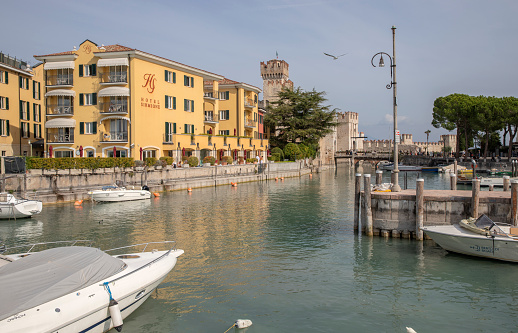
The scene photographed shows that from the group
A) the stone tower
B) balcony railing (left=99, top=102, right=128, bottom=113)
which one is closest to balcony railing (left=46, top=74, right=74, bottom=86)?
balcony railing (left=99, top=102, right=128, bottom=113)

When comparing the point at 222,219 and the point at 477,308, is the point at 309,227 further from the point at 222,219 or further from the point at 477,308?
the point at 477,308

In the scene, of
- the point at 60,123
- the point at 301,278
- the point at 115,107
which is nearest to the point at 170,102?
the point at 115,107

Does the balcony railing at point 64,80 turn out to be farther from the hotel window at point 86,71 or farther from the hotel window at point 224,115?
the hotel window at point 224,115

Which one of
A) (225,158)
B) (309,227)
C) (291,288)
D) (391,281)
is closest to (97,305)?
(291,288)

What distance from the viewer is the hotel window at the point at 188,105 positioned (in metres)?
54.8

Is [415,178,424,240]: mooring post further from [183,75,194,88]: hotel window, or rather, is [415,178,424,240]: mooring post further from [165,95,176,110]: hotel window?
[183,75,194,88]: hotel window

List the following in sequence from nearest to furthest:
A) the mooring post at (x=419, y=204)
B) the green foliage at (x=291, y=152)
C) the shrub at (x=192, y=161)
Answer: the mooring post at (x=419, y=204), the shrub at (x=192, y=161), the green foliage at (x=291, y=152)

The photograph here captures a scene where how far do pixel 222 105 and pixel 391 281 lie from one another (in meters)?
59.2

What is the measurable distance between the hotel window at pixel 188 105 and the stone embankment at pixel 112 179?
356 inches

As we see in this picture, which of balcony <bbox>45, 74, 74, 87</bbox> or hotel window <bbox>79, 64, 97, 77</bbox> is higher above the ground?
hotel window <bbox>79, 64, 97, 77</bbox>

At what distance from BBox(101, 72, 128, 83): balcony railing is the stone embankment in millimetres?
10896

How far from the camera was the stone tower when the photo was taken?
350ft

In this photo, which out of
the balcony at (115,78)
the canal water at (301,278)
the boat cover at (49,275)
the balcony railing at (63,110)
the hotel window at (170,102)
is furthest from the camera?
the hotel window at (170,102)

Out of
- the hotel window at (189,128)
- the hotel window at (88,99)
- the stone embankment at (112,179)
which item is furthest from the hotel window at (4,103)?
the hotel window at (189,128)
